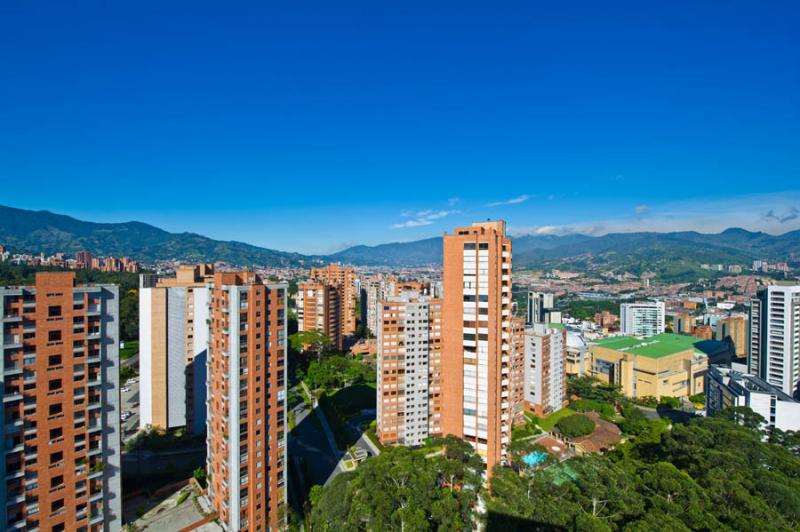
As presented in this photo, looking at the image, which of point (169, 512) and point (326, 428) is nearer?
point (169, 512)

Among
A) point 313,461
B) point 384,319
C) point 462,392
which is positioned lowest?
point 313,461

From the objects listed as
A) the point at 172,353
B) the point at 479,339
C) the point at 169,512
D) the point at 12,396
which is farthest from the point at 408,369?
the point at 12,396

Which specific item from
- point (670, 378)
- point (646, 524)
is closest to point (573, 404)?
point (670, 378)

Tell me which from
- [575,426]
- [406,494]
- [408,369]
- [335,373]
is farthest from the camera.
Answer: [335,373]

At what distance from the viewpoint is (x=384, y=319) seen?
865 inches

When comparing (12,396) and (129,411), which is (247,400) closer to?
(12,396)

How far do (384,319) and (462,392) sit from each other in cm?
754

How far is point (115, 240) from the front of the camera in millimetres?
164750

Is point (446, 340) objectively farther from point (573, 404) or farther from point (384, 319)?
point (573, 404)

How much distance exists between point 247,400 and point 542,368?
20.1 meters

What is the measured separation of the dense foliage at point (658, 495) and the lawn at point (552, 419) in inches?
428

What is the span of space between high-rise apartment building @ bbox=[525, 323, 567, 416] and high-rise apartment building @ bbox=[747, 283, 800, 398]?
13438 millimetres

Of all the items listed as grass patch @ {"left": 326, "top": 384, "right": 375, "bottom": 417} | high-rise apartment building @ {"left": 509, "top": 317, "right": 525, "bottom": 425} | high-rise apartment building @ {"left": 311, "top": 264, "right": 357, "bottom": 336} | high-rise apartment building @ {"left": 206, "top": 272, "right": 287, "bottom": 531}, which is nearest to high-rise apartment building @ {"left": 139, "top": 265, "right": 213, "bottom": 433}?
high-rise apartment building @ {"left": 206, "top": 272, "right": 287, "bottom": 531}

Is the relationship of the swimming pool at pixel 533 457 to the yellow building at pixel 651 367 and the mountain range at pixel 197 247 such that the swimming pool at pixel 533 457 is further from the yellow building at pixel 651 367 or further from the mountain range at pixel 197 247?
the mountain range at pixel 197 247
